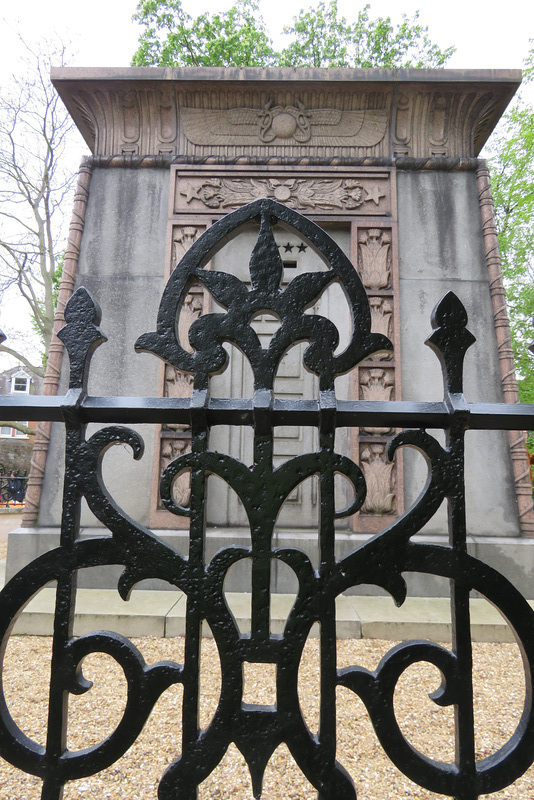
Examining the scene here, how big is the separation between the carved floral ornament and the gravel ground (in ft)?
13.7

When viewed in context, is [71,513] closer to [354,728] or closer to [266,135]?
[354,728]

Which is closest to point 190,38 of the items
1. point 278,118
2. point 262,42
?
point 262,42

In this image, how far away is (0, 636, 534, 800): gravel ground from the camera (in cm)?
167

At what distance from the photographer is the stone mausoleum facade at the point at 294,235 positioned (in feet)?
14.1

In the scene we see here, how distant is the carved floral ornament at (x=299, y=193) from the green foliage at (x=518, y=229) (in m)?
9.00

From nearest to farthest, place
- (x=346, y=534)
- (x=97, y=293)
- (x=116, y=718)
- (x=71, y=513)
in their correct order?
1. (x=71, y=513)
2. (x=116, y=718)
3. (x=346, y=534)
4. (x=97, y=293)

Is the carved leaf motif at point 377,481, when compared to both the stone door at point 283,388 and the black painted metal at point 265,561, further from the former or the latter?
the black painted metal at point 265,561

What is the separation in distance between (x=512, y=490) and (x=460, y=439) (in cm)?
396

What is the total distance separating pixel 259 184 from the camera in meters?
4.76

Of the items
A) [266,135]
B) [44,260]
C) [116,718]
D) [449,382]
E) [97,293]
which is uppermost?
[44,260]

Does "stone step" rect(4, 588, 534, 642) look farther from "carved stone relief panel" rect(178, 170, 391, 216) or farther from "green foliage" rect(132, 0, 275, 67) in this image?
"green foliage" rect(132, 0, 275, 67)

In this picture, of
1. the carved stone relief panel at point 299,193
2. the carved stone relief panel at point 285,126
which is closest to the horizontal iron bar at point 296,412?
the carved stone relief panel at point 299,193

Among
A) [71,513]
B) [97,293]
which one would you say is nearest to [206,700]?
[71,513]

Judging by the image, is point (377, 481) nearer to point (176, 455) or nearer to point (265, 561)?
point (176, 455)
